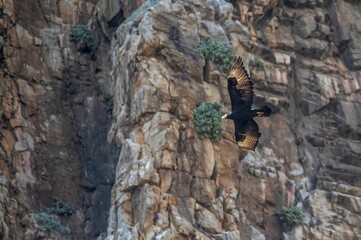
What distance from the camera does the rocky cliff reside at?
76.2ft

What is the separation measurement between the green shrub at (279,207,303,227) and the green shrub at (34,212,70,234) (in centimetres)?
737

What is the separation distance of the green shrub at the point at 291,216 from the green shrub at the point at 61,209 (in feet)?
24.1

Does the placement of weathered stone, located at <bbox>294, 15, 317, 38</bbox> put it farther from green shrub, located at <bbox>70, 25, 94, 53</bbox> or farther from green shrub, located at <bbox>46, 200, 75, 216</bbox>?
green shrub, located at <bbox>46, 200, 75, 216</bbox>

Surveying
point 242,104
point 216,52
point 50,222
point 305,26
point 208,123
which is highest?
point 305,26

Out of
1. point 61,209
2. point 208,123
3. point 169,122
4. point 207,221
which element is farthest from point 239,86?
point 61,209

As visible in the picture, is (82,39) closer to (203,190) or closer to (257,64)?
(257,64)

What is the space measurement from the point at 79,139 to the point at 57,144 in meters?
0.91

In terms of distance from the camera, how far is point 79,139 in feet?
91.6

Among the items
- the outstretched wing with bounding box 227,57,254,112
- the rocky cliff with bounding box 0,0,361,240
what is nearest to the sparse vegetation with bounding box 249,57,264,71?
the rocky cliff with bounding box 0,0,361,240

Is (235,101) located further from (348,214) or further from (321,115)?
(321,115)

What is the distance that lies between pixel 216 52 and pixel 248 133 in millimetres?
6435

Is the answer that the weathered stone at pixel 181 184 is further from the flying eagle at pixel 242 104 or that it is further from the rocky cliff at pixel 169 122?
the flying eagle at pixel 242 104

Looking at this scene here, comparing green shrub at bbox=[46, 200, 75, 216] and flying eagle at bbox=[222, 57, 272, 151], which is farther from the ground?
flying eagle at bbox=[222, 57, 272, 151]

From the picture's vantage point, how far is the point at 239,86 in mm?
18922
